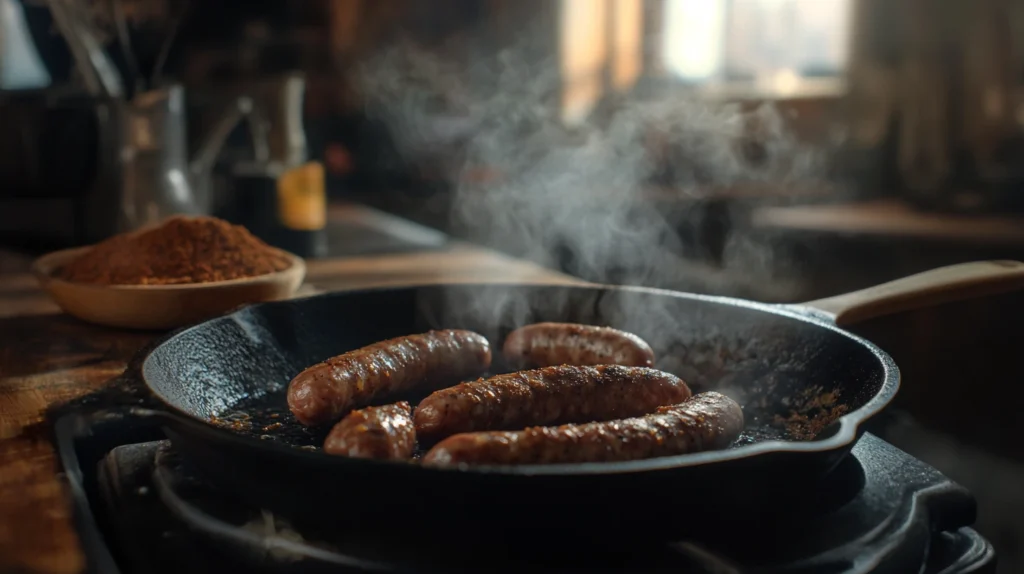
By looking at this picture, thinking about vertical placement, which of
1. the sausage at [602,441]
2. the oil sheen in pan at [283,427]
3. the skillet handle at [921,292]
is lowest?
the oil sheen in pan at [283,427]

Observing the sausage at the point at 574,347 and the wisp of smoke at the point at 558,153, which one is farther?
the wisp of smoke at the point at 558,153

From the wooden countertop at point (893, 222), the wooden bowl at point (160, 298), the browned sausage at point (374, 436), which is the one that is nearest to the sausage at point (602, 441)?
the browned sausage at point (374, 436)

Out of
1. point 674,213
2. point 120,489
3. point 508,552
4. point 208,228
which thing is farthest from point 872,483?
point 674,213

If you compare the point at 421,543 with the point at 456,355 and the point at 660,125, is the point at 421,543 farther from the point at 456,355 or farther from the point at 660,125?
the point at 660,125

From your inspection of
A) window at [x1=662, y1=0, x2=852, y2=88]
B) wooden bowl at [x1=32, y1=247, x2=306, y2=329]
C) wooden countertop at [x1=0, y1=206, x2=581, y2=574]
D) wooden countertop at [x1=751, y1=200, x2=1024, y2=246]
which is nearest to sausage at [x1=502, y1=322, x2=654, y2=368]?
wooden bowl at [x1=32, y1=247, x2=306, y2=329]

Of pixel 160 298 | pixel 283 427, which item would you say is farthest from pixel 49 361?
pixel 283 427

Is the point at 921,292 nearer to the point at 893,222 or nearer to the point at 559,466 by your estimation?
the point at 559,466

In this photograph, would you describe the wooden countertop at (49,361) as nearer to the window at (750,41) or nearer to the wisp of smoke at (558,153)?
the wisp of smoke at (558,153)
